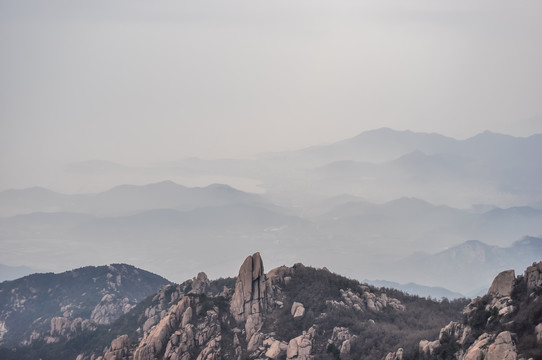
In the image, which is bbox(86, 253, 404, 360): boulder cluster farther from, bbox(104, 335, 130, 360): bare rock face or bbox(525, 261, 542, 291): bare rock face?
bbox(525, 261, 542, 291): bare rock face

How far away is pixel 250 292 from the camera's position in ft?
470

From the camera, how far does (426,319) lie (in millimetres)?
143250

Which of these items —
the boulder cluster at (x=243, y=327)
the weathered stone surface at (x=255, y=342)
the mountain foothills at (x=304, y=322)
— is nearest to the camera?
the mountain foothills at (x=304, y=322)

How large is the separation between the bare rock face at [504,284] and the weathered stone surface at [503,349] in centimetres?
1646

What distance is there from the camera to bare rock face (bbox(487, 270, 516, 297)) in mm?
102312

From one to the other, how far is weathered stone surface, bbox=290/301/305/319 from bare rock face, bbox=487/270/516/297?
44.5 metres

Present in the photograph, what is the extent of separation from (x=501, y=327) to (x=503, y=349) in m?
8.23

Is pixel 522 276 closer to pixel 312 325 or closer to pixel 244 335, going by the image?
pixel 312 325

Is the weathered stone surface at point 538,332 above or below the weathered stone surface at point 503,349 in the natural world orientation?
above

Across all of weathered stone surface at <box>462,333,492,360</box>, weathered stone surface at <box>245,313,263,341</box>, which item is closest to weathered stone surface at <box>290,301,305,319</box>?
weathered stone surface at <box>245,313,263,341</box>

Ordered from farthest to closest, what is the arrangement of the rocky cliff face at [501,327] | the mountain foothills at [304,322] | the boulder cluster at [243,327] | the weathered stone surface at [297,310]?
the weathered stone surface at [297,310] < the boulder cluster at [243,327] < the mountain foothills at [304,322] < the rocky cliff face at [501,327]

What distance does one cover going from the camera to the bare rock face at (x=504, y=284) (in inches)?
4028

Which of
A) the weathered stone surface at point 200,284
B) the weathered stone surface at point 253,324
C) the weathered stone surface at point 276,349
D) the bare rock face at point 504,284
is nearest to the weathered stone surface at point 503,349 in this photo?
the bare rock face at point 504,284

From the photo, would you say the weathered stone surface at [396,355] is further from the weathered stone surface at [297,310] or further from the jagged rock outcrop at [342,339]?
the weathered stone surface at [297,310]
